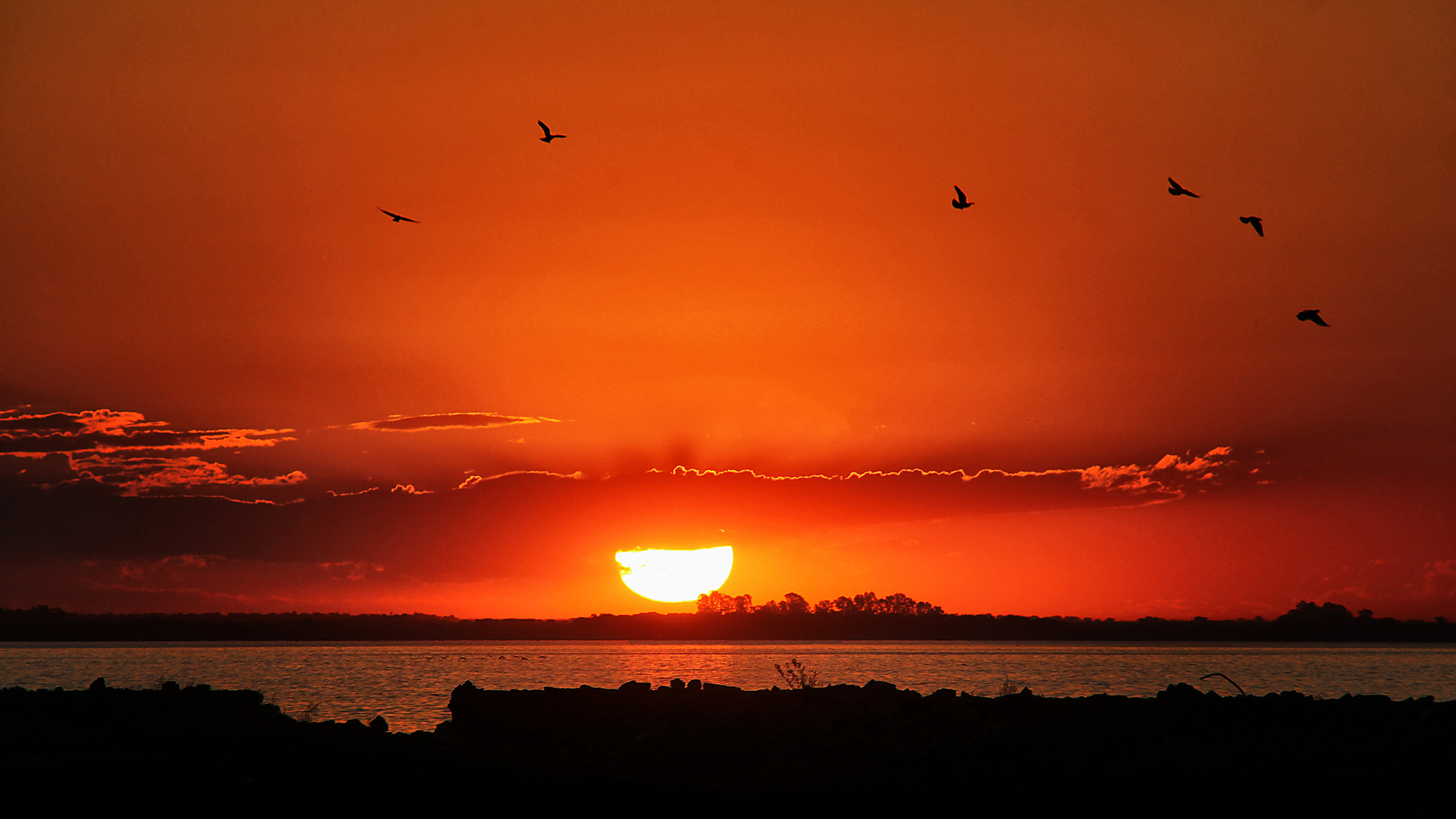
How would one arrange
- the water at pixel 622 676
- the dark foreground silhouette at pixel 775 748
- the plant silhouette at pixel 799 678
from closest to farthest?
1. the dark foreground silhouette at pixel 775 748
2. the plant silhouette at pixel 799 678
3. the water at pixel 622 676

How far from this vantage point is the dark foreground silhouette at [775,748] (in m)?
18.5

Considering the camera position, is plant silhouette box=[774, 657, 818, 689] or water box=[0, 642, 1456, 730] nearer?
plant silhouette box=[774, 657, 818, 689]

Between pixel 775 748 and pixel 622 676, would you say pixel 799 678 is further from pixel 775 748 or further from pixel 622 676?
pixel 622 676

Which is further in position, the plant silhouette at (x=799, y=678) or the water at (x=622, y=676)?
the water at (x=622, y=676)

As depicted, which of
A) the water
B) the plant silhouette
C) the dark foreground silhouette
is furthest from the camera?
the water

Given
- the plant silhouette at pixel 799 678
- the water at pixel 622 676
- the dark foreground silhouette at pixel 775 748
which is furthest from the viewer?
the water at pixel 622 676

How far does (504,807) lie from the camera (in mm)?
17453

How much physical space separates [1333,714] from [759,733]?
13228 millimetres

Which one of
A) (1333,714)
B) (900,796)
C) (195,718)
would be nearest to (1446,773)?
(1333,714)

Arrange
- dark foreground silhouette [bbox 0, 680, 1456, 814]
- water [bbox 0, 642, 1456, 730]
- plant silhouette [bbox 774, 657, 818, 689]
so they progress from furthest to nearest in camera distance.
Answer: water [bbox 0, 642, 1456, 730] < plant silhouette [bbox 774, 657, 818, 689] < dark foreground silhouette [bbox 0, 680, 1456, 814]

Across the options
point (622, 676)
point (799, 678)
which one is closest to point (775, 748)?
point (799, 678)

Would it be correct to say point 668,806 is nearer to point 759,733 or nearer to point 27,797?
point 759,733

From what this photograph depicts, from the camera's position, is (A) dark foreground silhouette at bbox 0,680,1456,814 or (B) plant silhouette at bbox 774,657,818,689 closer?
(A) dark foreground silhouette at bbox 0,680,1456,814

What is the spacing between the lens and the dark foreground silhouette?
1847 cm
